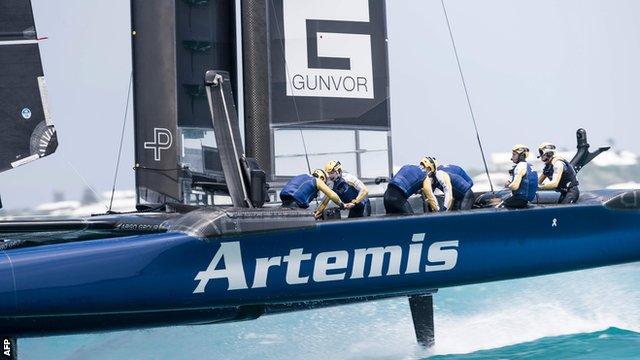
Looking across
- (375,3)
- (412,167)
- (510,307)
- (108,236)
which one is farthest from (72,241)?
(510,307)

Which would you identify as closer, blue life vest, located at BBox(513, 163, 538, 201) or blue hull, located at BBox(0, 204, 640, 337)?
blue hull, located at BBox(0, 204, 640, 337)

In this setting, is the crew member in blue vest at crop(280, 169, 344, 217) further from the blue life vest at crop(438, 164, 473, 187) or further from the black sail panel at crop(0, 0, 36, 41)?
the black sail panel at crop(0, 0, 36, 41)

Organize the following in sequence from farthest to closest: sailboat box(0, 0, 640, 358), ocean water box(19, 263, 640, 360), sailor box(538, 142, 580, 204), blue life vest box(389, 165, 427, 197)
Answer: ocean water box(19, 263, 640, 360), sailor box(538, 142, 580, 204), blue life vest box(389, 165, 427, 197), sailboat box(0, 0, 640, 358)

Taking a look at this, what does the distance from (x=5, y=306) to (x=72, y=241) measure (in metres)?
0.56

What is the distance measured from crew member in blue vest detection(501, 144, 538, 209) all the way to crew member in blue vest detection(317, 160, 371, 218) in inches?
38.5

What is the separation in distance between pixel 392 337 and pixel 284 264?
2890 millimetres

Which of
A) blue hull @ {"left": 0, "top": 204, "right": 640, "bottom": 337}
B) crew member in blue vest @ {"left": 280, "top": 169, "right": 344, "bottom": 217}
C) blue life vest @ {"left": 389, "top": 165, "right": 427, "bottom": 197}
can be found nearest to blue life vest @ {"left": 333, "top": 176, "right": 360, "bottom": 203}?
crew member in blue vest @ {"left": 280, "top": 169, "right": 344, "bottom": 217}

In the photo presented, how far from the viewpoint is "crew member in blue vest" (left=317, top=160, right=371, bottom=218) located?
771 cm

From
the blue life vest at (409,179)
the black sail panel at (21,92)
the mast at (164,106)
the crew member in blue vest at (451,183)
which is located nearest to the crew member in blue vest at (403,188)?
the blue life vest at (409,179)

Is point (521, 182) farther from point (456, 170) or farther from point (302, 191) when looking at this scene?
point (302, 191)

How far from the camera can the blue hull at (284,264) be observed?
19.5 feet

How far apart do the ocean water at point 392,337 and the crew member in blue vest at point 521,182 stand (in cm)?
136

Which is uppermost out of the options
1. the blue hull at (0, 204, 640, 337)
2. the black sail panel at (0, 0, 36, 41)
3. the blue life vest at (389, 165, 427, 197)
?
the black sail panel at (0, 0, 36, 41)

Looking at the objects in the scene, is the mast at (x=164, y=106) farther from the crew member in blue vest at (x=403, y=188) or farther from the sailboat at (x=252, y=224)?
the crew member in blue vest at (x=403, y=188)
